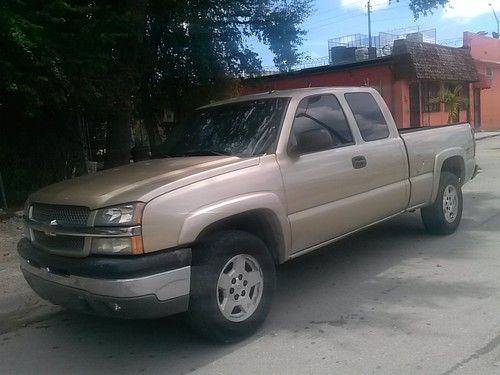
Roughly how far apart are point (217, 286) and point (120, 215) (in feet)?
2.85

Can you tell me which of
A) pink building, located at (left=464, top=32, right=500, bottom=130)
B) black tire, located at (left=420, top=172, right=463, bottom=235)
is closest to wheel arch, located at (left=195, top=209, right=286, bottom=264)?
black tire, located at (left=420, top=172, right=463, bottom=235)

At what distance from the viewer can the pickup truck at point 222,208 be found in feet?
12.1

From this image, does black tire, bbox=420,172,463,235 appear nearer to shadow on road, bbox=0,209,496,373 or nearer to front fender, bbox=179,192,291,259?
shadow on road, bbox=0,209,496,373

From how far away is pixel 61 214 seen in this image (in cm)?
403

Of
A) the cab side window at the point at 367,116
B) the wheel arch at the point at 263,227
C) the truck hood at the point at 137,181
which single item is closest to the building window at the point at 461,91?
the cab side window at the point at 367,116

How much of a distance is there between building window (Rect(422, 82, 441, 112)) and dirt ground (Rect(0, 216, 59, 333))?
73.1 feet

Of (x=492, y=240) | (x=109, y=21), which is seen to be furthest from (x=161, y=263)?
(x=109, y=21)

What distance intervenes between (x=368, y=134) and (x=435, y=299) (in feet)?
6.00

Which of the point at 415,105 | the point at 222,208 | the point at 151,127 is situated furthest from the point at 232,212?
the point at 415,105

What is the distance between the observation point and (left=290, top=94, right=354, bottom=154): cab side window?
476 cm

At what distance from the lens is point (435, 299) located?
16.2 feet

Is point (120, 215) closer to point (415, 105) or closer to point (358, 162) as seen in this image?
point (358, 162)

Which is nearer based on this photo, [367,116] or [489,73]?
[367,116]

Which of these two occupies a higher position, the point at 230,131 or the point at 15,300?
the point at 230,131
